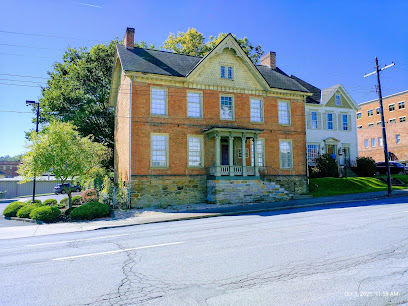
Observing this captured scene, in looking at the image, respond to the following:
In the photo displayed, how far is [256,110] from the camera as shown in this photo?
25.5 m

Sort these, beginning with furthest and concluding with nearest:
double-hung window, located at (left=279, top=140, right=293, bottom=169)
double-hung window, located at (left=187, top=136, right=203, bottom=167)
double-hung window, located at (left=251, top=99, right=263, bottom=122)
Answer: double-hung window, located at (left=279, top=140, right=293, bottom=169) → double-hung window, located at (left=251, top=99, right=263, bottom=122) → double-hung window, located at (left=187, top=136, right=203, bottom=167)

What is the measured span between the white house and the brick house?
651cm

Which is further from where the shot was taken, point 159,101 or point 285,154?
point 285,154

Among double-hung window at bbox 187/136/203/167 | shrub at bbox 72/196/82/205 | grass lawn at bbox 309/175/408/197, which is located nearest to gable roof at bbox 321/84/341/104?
grass lawn at bbox 309/175/408/197

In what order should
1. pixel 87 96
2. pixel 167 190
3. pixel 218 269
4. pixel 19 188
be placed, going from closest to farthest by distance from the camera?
pixel 218 269 → pixel 167 190 → pixel 87 96 → pixel 19 188

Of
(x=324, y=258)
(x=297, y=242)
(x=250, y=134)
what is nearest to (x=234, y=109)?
(x=250, y=134)

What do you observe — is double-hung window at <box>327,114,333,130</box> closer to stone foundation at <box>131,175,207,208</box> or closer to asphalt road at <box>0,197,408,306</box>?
stone foundation at <box>131,175,207,208</box>

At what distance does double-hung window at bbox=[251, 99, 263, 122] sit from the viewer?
2533 cm

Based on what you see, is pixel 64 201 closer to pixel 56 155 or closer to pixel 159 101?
pixel 56 155

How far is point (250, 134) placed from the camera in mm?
23453

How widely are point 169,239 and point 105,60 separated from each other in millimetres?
28974

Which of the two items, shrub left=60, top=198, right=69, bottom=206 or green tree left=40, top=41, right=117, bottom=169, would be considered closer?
shrub left=60, top=198, right=69, bottom=206

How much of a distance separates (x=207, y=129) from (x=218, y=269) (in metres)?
17.1

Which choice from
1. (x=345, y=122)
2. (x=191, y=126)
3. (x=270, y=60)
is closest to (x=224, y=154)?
(x=191, y=126)
